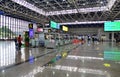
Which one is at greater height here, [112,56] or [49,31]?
[49,31]

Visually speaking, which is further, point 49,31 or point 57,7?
point 57,7

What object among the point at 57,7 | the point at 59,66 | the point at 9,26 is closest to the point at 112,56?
the point at 59,66

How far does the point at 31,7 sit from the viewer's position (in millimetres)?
25656

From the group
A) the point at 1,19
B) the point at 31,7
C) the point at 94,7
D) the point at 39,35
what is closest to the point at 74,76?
the point at 39,35

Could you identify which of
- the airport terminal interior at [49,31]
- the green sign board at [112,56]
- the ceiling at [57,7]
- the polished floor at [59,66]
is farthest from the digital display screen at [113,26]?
the polished floor at [59,66]

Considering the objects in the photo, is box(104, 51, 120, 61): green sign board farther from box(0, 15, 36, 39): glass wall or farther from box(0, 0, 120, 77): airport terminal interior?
box(0, 15, 36, 39): glass wall

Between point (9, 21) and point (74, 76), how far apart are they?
31.4 metres

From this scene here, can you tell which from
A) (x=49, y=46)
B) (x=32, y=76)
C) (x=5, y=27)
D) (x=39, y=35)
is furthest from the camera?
(x=5, y=27)

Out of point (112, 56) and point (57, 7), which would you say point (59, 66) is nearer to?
point (112, 56)

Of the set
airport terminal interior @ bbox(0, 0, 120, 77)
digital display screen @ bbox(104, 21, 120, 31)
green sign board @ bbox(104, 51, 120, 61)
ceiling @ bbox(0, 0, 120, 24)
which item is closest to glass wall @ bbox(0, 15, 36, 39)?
airport terminal interior @ bbox(0, 0, 120, 77)

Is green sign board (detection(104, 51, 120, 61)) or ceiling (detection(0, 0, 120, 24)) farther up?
ceiling (detection(0, 0, 120, 24))

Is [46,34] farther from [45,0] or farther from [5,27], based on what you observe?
[5,27]

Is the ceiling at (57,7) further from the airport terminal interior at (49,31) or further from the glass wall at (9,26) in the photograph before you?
the glass wall at (9,26)

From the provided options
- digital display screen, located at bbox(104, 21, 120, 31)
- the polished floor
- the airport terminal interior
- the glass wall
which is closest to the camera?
the polished floor
